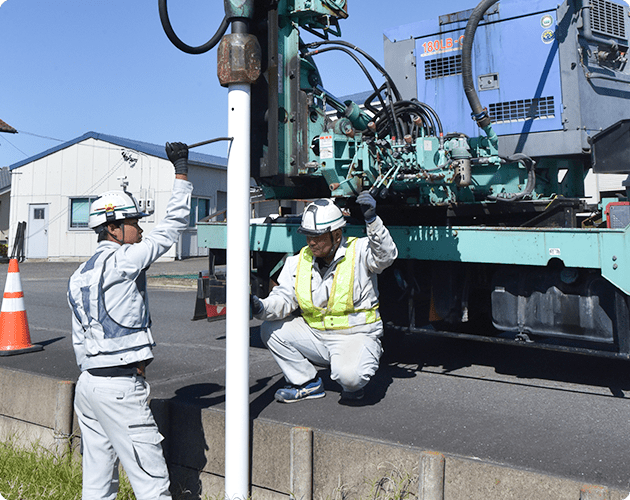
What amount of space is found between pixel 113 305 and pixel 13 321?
408 cm

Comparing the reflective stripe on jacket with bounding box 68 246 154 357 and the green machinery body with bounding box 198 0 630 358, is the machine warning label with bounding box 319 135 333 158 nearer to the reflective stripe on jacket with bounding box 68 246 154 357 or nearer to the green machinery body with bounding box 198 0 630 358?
the green machinery body with bounding box 198 0 630 358

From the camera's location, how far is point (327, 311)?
14.8ft

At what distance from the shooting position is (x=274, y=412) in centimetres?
418

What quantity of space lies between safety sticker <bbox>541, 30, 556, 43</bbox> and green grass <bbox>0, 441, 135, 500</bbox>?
16.6 feet

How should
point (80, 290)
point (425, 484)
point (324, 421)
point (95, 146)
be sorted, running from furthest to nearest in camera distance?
point (95, 146) → point (324, 421) → point (80, 290) → point (425, 484)

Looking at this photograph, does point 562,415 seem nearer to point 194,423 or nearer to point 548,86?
point 194,423

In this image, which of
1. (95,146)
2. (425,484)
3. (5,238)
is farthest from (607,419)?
(5,238)

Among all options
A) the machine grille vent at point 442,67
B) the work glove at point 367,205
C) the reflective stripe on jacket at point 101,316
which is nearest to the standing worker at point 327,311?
the work glove at point 367,205

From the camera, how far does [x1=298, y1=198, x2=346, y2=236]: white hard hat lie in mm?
4410

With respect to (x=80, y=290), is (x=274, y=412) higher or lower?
lower

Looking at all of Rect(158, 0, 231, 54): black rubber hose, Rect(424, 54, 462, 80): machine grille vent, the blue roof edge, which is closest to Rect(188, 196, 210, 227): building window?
the blue roof edge

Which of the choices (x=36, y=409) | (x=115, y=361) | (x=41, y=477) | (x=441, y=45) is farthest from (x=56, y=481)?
(x=441, y=45)

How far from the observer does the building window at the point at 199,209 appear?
22947 mm

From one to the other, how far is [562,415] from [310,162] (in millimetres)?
2730
